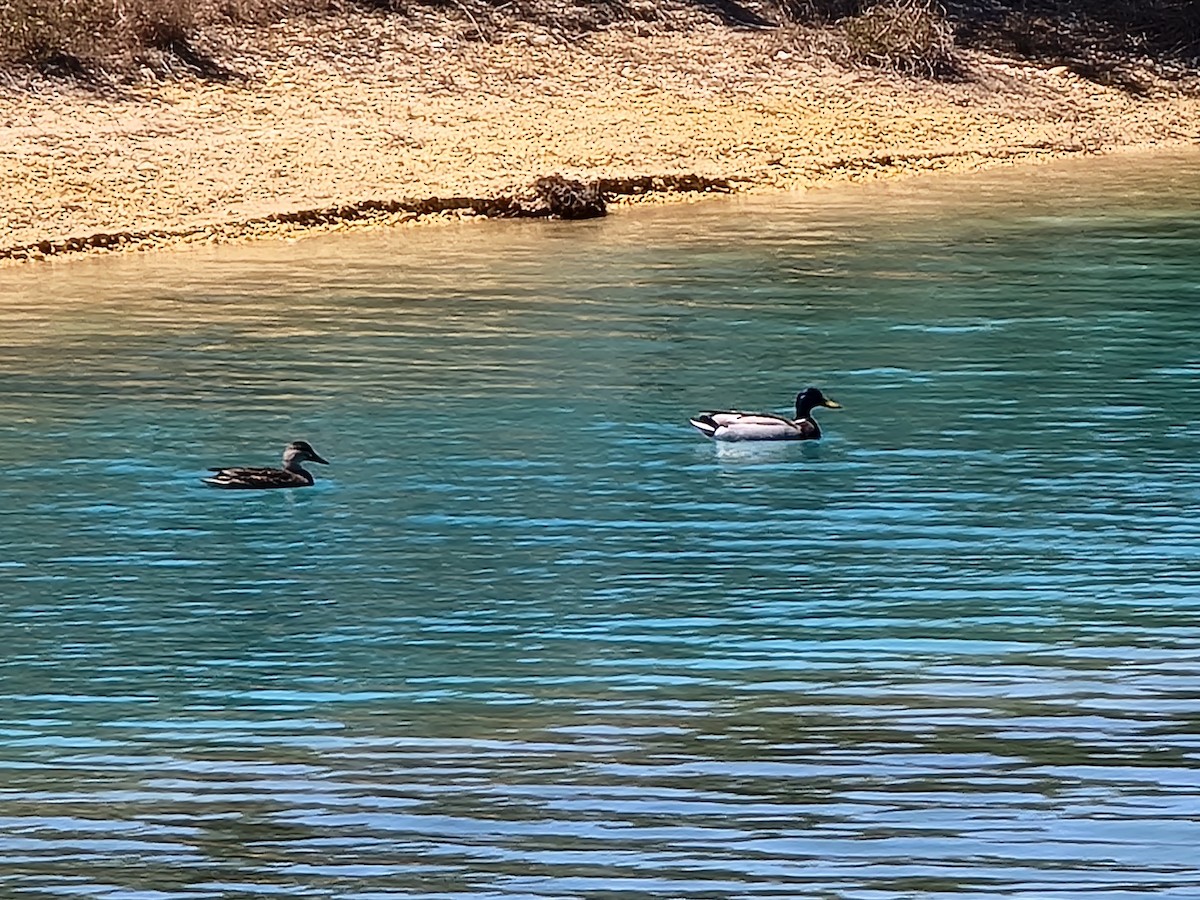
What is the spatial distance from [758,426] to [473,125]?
46.9 feet

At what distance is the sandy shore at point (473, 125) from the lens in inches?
1078

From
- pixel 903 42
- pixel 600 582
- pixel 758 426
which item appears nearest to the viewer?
pixel 600 582

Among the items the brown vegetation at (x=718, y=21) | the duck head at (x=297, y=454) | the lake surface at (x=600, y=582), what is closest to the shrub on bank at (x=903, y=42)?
the brown vegetation at (x=718, y=21)

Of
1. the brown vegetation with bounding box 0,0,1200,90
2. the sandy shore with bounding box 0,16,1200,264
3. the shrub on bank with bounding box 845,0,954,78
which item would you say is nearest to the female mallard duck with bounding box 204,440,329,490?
the sandy shore with bounding box 0,16,1200,264

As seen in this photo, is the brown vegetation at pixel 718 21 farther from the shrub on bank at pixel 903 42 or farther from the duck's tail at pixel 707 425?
the duck's tail at pixel 707 425

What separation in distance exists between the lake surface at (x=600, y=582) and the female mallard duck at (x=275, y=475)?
0.20 meters

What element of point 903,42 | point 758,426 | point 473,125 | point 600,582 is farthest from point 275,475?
point 903,42

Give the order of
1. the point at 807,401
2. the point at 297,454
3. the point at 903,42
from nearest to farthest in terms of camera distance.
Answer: the point at 297,454 < the point at 807,401 < the point at 903,42

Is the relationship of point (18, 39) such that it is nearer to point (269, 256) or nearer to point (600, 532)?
point (269, 256)

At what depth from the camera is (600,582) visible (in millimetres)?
13828

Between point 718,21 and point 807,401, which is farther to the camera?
point 718,21

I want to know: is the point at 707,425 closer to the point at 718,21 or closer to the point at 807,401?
the point at 807,401

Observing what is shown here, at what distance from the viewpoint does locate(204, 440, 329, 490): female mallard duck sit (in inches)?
632

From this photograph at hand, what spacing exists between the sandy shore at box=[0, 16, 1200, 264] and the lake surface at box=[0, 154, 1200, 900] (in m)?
2.54
